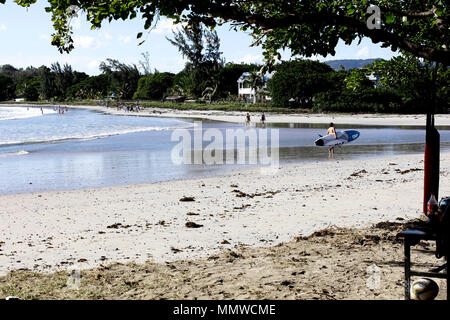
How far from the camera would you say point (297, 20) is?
204 inches

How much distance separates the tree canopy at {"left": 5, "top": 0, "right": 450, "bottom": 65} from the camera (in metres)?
5.16

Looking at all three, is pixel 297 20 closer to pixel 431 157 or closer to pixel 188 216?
pixel 431 157

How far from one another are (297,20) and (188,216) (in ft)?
21.0

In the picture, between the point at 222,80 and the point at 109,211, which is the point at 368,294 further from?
the point at 222,80

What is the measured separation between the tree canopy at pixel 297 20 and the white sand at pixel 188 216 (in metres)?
3.31

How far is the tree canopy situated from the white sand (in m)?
3.31

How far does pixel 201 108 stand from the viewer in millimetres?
93062

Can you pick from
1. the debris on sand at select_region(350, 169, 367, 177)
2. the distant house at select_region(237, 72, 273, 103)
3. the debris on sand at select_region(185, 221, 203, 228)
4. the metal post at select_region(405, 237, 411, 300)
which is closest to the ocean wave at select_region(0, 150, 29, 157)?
the debris on sand at select_region(350, 169, 367, 177)

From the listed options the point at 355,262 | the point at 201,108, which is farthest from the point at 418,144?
the point at 201,108

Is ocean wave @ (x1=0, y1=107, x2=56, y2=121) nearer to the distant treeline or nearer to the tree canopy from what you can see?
the distant treeline

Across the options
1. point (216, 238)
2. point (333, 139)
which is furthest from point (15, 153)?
point (216, 238)

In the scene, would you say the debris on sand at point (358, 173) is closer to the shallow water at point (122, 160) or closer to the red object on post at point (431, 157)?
the shallow water at point (122, 160)
